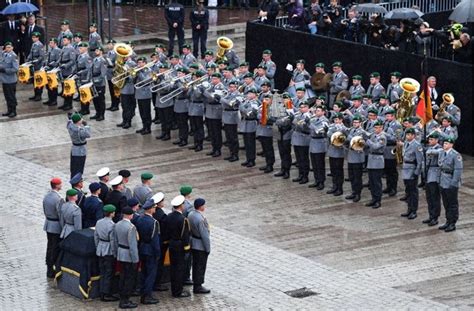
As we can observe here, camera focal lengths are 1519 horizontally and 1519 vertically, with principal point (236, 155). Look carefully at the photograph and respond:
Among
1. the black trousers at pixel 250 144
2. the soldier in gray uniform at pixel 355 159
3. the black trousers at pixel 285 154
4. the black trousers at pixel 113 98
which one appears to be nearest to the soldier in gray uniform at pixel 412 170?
the soldier in gray uniform at pixel 355 159

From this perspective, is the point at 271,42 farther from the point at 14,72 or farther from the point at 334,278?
the point at 334,278

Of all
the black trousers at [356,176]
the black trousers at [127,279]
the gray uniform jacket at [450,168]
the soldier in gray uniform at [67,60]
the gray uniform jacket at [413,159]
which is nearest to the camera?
the black trousers at [127,279]

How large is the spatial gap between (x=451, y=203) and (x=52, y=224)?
23.3ft

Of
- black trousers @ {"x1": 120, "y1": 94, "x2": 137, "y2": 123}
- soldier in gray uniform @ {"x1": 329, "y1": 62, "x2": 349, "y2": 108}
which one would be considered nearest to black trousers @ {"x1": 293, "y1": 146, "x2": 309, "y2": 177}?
soldier in gray uniform @ {"x1": 329, "y1": 62, "x2": 349, "y2": 108}

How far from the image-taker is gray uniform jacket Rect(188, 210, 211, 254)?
918 inches

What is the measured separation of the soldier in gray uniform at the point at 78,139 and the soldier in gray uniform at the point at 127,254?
19.4 ft

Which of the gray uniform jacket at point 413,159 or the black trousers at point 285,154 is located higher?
the gray uniform jacket at point 413,159

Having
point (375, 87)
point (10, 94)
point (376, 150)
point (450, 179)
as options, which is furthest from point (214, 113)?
point (450, 179)

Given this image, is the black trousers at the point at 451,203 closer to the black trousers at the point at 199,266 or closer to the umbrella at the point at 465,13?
the black trousers at the point at 199,266

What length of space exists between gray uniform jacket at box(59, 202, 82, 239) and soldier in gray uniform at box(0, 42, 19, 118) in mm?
11366

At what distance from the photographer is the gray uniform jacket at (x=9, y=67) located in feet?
114

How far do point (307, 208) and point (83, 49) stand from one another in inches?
348

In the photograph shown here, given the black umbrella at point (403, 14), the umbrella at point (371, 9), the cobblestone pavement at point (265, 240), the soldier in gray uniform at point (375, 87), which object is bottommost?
the cobblestone pavement at point (265, 240)

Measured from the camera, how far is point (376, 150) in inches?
1113
